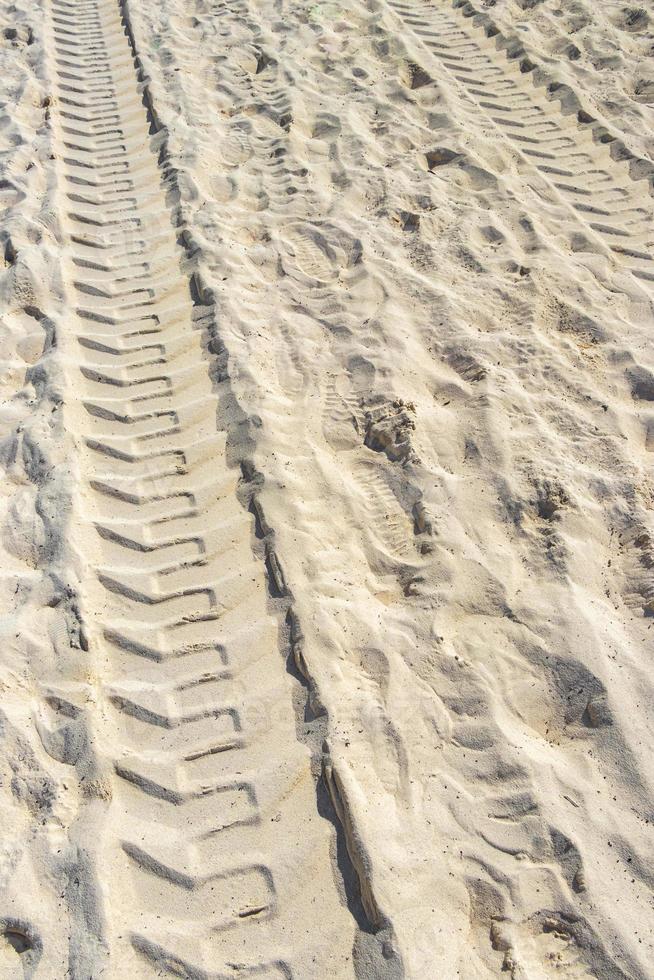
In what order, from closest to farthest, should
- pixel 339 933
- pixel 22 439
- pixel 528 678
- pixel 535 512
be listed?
pixel 339 933, pixel 528 678, pixel 535 512, pixel 22 439

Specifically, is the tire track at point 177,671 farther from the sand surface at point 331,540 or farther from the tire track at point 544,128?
the tire track at point 544,128

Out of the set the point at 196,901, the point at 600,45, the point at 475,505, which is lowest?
the point at 196,901

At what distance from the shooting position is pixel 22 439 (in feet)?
9.89

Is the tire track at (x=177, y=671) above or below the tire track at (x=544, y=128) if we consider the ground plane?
below

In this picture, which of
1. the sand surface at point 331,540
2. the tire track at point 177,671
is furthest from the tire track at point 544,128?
the tire track at point 177,671

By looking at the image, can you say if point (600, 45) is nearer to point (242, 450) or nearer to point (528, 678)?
point (242, 450)

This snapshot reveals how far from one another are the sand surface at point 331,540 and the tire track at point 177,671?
0.03ft

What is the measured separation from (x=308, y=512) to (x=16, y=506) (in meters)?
1.02

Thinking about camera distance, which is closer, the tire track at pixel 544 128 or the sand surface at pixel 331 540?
the sand surface at pixel 331 540

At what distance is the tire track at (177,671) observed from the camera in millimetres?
1929

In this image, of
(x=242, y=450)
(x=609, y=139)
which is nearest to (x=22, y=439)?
(x=242, y=450)

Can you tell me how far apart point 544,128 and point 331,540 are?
11.0 ft

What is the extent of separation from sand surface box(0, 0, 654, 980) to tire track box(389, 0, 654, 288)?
3 cm

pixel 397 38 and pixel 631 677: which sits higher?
pixel 397 38
